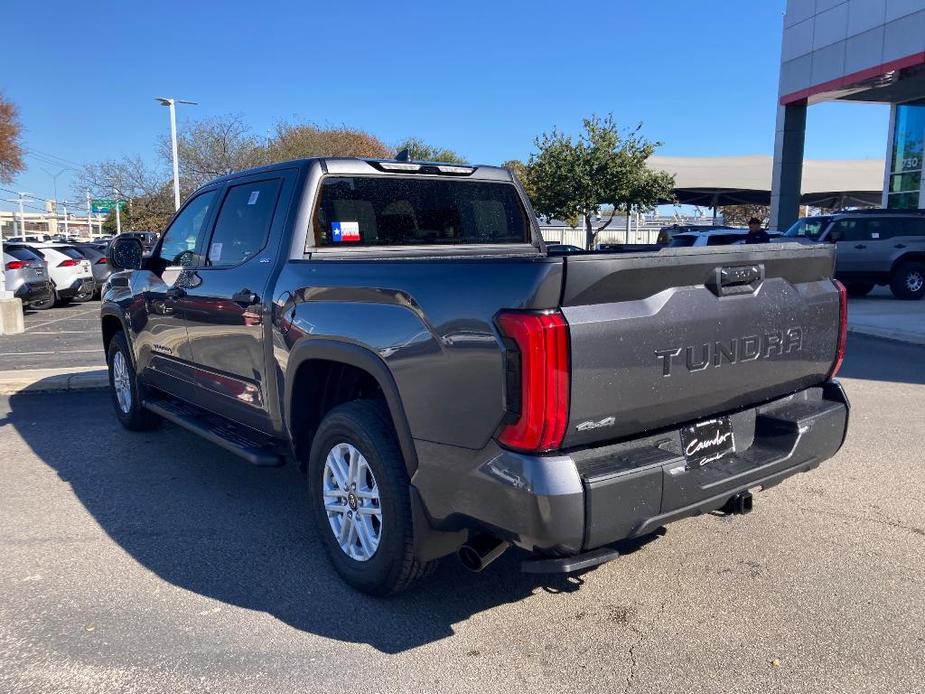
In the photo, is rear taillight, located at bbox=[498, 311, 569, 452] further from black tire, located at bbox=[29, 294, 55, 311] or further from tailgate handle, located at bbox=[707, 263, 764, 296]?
black tire, located at bbox=[29, 294, 55, 311]

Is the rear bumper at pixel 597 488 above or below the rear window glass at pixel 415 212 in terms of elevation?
below

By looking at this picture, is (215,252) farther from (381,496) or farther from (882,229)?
(882,229)

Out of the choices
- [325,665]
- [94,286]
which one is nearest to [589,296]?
[325,665]

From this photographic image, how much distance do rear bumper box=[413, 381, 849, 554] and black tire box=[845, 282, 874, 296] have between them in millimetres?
16159

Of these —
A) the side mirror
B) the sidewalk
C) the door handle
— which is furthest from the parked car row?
the sidewalk

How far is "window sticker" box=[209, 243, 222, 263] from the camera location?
476cm

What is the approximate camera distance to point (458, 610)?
3412mm

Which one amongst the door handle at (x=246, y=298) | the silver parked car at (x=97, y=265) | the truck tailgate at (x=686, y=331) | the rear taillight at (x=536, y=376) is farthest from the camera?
the silver parked car at (x=97, y=265)

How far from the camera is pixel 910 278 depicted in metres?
16.5

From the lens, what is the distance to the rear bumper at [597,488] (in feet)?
8.44

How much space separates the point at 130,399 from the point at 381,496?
3.92 metres

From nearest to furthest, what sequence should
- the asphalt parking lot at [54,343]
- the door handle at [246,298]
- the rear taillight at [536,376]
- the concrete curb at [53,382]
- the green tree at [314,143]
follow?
the rear taillight at [536,376] → the door handle at [246,298] → the concrete curb at [53,382] → the asphalt parking lot at [54,343] → the green tree at [314,143]

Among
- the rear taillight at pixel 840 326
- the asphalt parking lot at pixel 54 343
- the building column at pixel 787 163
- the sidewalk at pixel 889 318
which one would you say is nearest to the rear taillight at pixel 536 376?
the rear taillight at pixel 840 326

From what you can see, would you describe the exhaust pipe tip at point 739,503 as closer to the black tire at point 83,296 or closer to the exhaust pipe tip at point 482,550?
the exhaust pipe tip at point 482,550
